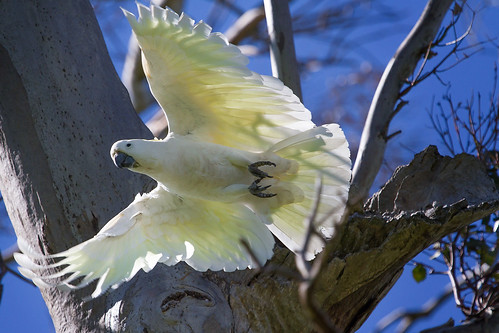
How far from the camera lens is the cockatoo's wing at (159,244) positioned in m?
2.32

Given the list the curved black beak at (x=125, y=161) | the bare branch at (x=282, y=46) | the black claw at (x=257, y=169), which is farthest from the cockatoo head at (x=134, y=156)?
the bare branch at (x=282, y=46)

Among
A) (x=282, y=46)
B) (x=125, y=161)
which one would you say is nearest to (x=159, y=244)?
(x=125, y=161)

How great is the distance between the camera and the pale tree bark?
237 cm

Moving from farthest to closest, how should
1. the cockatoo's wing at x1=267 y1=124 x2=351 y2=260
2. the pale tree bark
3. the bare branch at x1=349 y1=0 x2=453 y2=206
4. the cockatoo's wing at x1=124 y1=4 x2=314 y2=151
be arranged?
the bare branch at x1=349 y1=0 x2=453 y2=206 → the cockatoo's wing at x1=267 y1=124 x2=351 y2=260 → the pale tree bark → the cockatoo's wing at x1=124 y1=4 x2=314 y2=151

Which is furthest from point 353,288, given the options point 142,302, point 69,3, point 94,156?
point 69,3

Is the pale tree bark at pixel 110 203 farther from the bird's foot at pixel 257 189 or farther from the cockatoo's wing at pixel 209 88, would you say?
the cockatoo's wing at pixel 209 88

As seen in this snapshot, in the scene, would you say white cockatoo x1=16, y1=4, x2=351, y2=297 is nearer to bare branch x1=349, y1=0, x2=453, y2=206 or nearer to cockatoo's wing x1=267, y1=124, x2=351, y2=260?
cockatoo's wing x1=267, y1=124, x2=351, y2=260

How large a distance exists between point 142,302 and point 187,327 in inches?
8.5

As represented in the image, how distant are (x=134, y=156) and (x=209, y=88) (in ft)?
1.46

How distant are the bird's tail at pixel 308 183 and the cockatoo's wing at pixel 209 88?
4.1 inches

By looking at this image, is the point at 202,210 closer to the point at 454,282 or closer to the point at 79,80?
the point at 79,80

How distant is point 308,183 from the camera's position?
8.84 feet

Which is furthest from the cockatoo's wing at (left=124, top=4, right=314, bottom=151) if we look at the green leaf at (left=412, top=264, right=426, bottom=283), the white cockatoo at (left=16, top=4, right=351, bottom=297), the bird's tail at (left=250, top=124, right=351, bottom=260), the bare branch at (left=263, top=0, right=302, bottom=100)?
the green leaf at (left=412, top=264, right=426, bottom=283)

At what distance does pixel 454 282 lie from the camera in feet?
9.75
